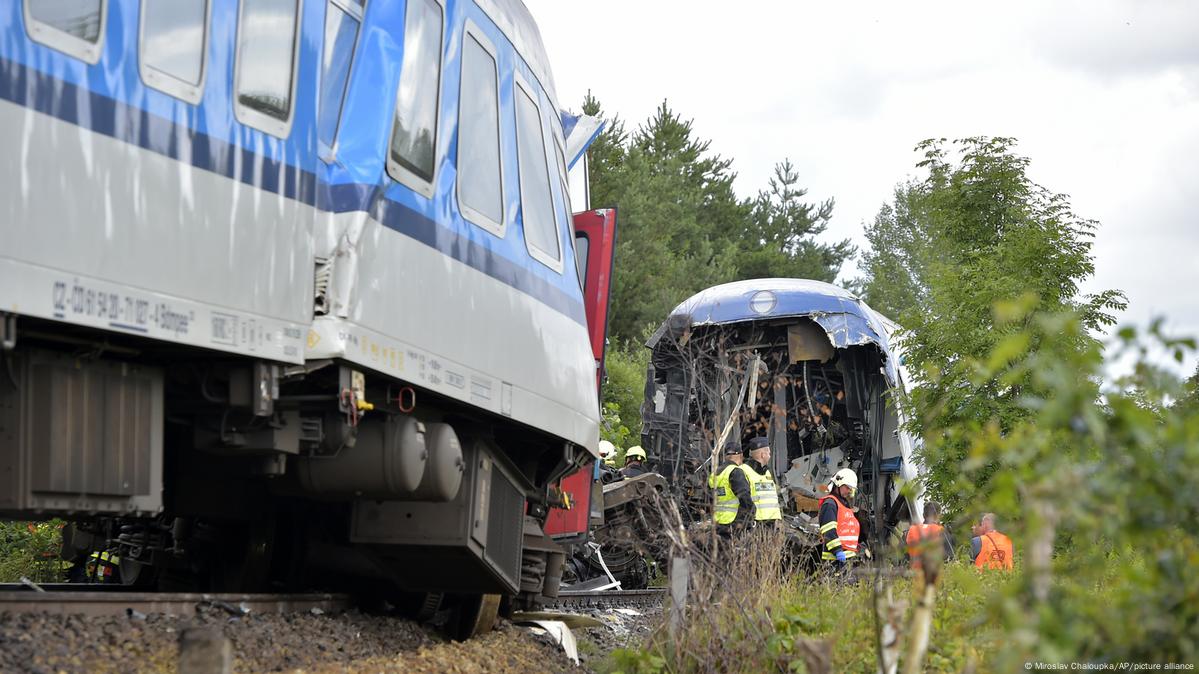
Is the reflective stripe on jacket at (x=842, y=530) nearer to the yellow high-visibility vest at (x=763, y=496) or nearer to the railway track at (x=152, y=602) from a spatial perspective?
the yellow high-visibility vest at (x=763, y=496)

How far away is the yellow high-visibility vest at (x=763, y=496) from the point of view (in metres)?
11.8

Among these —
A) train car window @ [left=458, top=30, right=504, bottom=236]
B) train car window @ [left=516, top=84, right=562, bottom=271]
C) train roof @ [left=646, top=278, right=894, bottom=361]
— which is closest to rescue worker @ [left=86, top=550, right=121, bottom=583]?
train car window @ [left=516, top=84, right=562, bottom=271]

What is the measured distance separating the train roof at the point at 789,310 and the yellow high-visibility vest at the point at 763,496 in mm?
3396

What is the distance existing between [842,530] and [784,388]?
3.97 metres

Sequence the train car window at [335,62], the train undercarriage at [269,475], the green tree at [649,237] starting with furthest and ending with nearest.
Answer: the green tree at [649,237] → the train car window at [335,62] → the train undercarriage at [269,475]

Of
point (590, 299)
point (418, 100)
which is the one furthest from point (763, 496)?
point (418, 100)

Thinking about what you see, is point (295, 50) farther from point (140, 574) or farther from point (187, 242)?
point (140, 574)

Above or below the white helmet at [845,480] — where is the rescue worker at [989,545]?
below

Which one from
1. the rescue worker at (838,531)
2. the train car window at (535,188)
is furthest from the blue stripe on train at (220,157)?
the rescue worker at (838,531)

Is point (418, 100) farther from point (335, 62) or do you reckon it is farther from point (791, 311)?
point (791, 311)

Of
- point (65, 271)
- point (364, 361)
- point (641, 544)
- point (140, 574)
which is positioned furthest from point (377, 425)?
point (641, 544)

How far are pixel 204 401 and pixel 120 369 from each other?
0.51m

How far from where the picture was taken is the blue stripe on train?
423 centimetres

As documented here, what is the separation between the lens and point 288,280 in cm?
523
